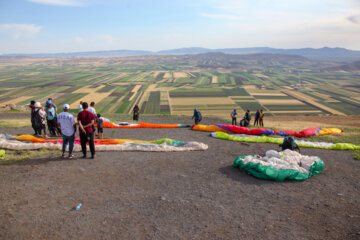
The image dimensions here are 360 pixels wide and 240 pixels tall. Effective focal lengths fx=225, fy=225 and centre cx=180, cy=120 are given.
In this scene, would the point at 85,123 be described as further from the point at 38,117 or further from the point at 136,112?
the point at 136,112

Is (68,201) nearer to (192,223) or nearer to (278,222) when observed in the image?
(192,223)

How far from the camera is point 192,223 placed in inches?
237

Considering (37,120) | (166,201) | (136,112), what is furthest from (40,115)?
(166,201)

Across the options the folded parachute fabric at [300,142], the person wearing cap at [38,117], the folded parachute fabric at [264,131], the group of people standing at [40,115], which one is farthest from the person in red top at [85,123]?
the folded parachute fabric at [264,131]

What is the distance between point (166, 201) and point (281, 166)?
16.6 feet

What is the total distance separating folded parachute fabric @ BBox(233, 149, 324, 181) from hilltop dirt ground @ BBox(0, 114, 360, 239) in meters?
0.27

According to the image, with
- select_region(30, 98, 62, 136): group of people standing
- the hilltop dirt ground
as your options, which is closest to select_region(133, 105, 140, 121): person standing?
select_region(30, 98, 62, 136): group of people standing

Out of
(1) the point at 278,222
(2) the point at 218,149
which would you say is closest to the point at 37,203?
(1) the point at 278,222

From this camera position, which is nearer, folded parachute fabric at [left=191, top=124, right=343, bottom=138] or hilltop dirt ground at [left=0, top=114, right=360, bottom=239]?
hilltop dirt ground at [left=0, top=114, right=360, bottom=239]

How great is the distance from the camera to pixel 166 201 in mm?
6992

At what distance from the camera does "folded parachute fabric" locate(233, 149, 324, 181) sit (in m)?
8.78

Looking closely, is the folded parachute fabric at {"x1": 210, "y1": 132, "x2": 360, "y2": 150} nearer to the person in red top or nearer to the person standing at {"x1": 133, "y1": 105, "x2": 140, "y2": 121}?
the person in red top

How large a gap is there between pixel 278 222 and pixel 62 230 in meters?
5.67

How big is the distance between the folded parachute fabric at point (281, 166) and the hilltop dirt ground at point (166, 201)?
27cm
